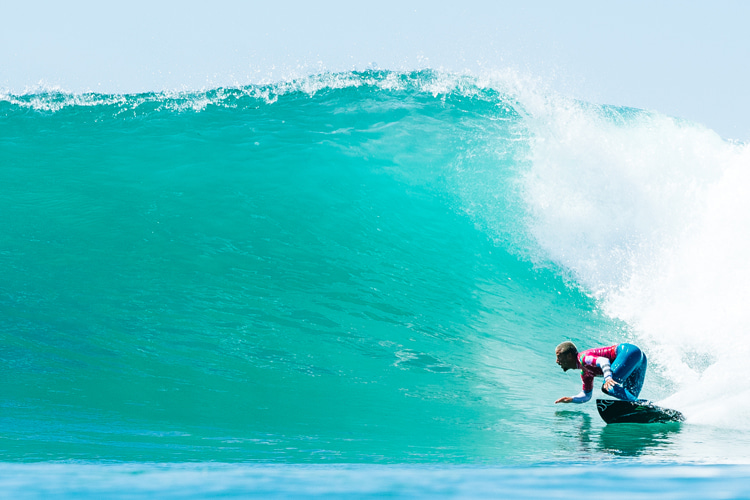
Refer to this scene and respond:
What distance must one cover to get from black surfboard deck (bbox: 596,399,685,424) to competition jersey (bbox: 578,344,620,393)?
0.84 ft

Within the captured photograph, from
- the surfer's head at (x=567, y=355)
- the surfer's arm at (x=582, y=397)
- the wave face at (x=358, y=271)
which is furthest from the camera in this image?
the surfer's arm at (x=582, y=397)

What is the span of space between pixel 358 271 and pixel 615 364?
366 cm

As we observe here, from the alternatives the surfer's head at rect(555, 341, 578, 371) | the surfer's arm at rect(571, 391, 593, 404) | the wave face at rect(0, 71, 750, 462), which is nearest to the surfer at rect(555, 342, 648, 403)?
the surfer's head at rect(555, 341, 578, 371)

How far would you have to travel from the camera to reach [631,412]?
432cm

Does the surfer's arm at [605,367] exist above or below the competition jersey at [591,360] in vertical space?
below

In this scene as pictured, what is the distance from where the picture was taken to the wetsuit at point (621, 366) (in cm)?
431

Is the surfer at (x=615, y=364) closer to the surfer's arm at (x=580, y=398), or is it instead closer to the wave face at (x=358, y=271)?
the surfer's arm at (x=580, y=398)

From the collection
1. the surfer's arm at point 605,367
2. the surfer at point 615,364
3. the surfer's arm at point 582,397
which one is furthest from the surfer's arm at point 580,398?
the surfer's arm at point 605,367

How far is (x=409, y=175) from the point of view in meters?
10.1

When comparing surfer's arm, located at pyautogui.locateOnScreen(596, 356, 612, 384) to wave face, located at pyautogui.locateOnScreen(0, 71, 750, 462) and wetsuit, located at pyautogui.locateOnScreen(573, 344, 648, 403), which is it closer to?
wetsuit, located at pyautogui.locateOnScreen(573, 344, 648, 403)

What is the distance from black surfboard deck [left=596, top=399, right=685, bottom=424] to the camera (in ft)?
14.1

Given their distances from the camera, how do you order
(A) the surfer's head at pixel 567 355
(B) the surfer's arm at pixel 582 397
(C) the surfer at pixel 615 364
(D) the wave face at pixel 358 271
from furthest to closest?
1. (B) the surfer's arm at pixel 582 397
2. (A) the surfer's head at pixel 567 355
3. (C) the surfer at pixel 615 364
4. (D) the wave face at pixel 358 271

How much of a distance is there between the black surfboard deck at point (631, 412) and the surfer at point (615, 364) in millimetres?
48

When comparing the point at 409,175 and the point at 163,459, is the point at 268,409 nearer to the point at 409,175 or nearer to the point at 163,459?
the point at 163,459
